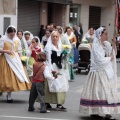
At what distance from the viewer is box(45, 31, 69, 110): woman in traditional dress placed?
989 centimetres

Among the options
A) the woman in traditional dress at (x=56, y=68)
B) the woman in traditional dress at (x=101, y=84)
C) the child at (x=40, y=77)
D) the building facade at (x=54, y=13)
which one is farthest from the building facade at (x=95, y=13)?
the woman in traditional dress at (x=101, y=84)

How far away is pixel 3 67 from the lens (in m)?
10.8

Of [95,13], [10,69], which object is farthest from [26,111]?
[95,13]

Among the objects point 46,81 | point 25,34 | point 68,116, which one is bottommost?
point 68,116

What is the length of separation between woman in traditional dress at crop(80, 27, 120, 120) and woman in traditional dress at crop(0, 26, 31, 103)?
2275mm

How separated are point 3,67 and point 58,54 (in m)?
1.46

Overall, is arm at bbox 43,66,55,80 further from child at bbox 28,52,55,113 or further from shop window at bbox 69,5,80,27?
shop window at bbox 69,5,80,27

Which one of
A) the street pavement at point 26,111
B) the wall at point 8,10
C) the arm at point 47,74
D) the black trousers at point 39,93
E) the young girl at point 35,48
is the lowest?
the street pavement at point 26,111

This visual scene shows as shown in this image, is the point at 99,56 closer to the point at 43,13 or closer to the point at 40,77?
the point at 40,77

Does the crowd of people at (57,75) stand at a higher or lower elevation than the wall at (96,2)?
lower

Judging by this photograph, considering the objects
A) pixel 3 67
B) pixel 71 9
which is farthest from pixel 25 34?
pixel 71 9

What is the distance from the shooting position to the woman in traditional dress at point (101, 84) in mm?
8711

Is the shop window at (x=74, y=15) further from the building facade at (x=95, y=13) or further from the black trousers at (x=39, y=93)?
the black trousers at (x=39, y=93)

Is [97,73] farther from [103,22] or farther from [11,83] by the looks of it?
[103,22]
